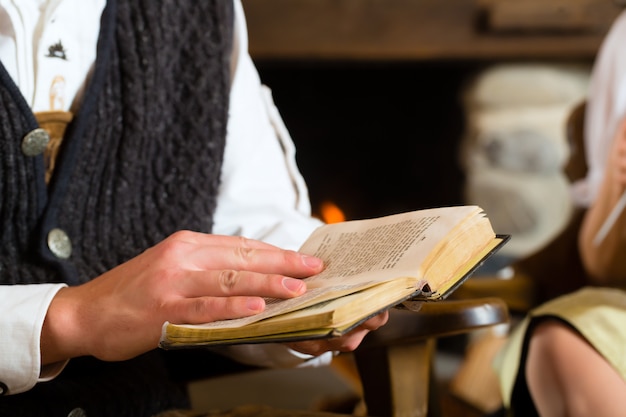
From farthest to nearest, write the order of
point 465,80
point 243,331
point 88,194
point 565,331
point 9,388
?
1. point 465,80
2. point 565,331
3. point 88,194
4. point 9,388
5. point 243,331

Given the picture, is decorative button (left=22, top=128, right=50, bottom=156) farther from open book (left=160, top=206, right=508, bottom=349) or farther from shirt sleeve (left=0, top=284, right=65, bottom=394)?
open book (left=160, top=206, right=508, bottom=349)

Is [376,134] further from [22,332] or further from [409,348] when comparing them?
[22,332]

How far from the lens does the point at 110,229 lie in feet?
2.71

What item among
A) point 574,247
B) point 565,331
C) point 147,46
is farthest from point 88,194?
point 574,247

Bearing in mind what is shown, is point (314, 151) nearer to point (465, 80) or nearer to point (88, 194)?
point (465, 80)

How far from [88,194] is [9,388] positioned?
0.22m

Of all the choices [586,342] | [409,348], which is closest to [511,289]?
[586,342]

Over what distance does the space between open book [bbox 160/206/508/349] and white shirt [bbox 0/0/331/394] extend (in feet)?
0.50

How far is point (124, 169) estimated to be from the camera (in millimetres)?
819

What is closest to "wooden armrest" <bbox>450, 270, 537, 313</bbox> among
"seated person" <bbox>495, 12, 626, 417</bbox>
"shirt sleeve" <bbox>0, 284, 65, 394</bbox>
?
"seated person" <bbox>495, 12, 626, 417</bbox>

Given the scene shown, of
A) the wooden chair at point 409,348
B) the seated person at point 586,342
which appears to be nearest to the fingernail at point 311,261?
the wooden chair at point 409,348

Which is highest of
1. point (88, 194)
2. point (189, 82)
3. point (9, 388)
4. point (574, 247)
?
point (189, 82)

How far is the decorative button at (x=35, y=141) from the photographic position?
734 millimetres

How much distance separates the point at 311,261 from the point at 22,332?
22cm
